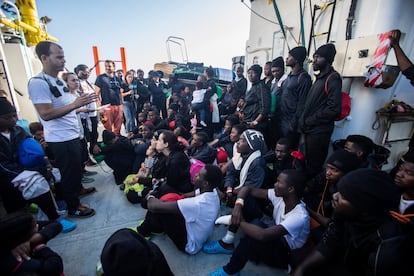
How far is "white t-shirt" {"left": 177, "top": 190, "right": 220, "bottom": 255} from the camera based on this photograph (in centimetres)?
173

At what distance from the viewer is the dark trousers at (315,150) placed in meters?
2.43

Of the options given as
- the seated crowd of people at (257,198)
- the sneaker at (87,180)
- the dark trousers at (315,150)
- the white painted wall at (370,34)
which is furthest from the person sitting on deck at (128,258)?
the white painted wall at (370,34)

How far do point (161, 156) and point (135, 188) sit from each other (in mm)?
558

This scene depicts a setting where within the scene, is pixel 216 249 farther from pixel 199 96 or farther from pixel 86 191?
pixel 199 96

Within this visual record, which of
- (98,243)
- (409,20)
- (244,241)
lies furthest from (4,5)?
(409,20)

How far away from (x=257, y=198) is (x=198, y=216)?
2.33 feet

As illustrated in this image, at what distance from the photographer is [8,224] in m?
A: 1.09

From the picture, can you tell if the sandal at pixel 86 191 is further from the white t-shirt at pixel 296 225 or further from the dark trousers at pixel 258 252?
the white t-shirt at pixel 296 225

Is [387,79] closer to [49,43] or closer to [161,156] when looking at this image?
[161,156]

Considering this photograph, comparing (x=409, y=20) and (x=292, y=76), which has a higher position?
(x=409, y=20)

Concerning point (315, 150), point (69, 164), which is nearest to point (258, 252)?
point (315, 150)

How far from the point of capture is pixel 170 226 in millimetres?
1882

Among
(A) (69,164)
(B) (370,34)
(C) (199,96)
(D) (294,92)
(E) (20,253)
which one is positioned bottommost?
(E) (20,253)

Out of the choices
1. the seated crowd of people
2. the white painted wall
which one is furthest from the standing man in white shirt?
the white painted wall
